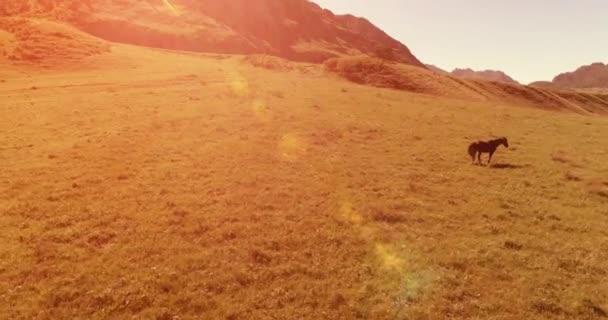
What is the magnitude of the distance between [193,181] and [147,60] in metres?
Result: 58.3

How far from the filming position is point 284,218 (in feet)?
69.6

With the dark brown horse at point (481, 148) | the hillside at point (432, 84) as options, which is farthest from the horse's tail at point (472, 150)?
the hillside at point (432, 84)

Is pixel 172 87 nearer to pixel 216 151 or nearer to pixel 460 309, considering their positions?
pixel 216 151

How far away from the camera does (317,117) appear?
44.8m

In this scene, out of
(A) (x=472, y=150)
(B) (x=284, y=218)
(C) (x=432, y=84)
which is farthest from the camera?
(C) (x=432, y=84)

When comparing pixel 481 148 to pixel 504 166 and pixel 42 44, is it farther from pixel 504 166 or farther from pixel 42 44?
pixel 42 44

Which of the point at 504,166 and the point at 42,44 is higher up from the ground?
the point at 42,44

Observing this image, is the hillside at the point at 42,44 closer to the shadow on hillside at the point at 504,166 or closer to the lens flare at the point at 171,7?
the shadow on hillside at the point at 504,166

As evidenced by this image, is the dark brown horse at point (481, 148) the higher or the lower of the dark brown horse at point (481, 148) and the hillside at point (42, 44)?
the lower

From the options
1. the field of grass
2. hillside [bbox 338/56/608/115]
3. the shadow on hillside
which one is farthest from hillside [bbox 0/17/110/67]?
the shadow on hillside

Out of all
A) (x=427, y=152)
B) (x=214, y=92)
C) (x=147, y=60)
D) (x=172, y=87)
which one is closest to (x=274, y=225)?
(x=427, y=152)

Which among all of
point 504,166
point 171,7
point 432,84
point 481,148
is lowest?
point 504,166

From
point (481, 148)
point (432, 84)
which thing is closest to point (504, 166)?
point (481, 148)

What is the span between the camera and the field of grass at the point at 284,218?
1504 cm
